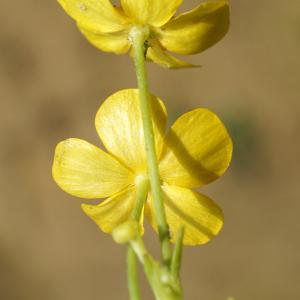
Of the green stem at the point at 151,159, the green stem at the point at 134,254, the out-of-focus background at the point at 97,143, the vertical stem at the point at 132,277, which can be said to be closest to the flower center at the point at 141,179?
the green stem at the point at 134,254

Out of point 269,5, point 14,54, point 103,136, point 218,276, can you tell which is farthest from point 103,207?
point 269,5

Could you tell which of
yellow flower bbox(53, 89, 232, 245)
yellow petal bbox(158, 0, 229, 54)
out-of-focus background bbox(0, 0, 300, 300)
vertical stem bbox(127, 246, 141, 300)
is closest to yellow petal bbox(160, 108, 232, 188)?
yellow flower bbox(53, 89, 232, 245)

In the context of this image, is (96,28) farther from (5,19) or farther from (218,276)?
(5,19)

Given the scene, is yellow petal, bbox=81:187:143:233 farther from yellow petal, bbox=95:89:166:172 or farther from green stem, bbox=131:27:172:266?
green stem, bbox=131:27:172:266

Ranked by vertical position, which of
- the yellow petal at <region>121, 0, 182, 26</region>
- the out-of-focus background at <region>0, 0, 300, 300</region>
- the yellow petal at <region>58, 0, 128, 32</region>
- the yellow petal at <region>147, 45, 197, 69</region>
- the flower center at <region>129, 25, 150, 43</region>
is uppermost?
the yellow petal at <region>58, 0, 128, 32</region>

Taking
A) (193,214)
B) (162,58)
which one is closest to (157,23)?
(162,58)

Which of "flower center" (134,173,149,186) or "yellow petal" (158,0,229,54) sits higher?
"yellow petal" (158,0,229,54)

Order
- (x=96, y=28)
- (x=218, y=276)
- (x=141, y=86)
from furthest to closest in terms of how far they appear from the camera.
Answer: (x=218, y=276)
(x=96, y=28)
(x=141, y=86)
